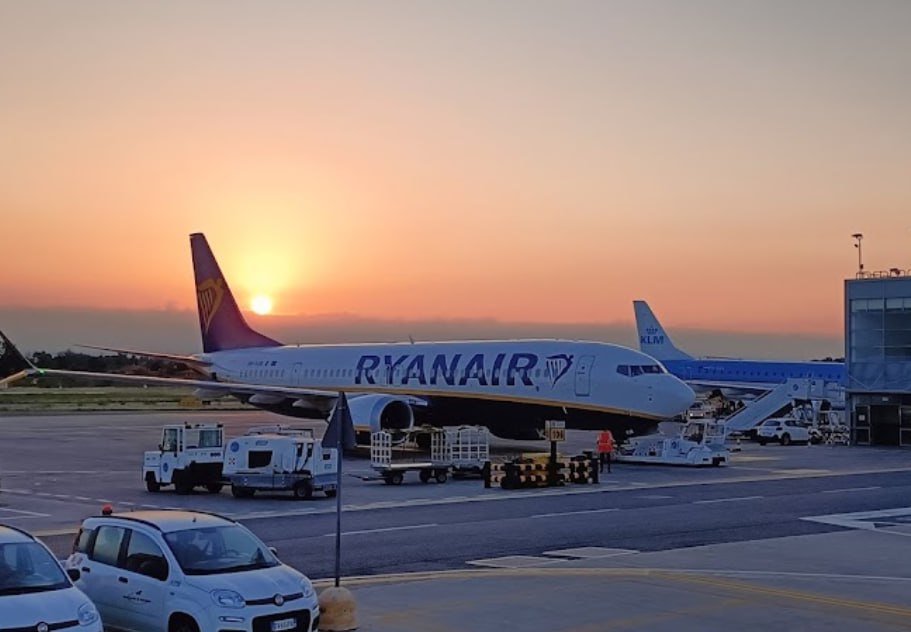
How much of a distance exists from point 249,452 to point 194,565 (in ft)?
63.2

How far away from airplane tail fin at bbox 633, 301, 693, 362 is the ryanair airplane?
178 ft

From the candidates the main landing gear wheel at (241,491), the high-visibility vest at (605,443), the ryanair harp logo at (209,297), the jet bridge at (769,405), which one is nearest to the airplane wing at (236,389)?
the ryanair harp logo at (209,297)

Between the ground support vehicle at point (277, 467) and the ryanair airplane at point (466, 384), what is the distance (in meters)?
9.37

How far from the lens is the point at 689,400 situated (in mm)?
43625

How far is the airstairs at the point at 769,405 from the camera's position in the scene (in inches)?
2576

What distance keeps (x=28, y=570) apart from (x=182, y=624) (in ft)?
5.87

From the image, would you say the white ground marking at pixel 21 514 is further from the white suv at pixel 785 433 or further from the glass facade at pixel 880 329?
the glass facade at pixel 880 329

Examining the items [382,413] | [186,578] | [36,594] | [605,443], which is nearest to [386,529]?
[186,578]

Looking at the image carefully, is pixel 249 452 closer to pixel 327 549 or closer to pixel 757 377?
pixel 327 549

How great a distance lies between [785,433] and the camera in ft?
198

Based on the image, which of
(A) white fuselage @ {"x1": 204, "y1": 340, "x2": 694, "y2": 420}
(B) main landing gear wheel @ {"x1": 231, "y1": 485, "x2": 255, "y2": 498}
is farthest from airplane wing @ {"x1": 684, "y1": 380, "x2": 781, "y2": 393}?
(B) main landing gear wheel @ {"x1": 231, "y1": 485, "x2": 255, "y2": 498}

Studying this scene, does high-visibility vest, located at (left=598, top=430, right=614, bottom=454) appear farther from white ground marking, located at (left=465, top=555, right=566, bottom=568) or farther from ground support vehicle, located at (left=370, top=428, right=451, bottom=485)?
white ground marking, located at (left=465, top=555, right=566, bottom=568)

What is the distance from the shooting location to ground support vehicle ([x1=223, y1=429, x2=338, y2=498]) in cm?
3216

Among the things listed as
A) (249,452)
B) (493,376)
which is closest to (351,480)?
(249,452)
